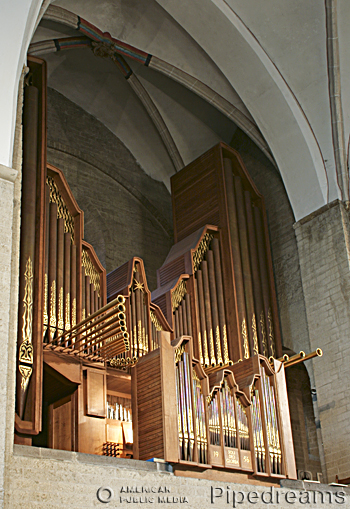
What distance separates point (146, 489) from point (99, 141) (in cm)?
878

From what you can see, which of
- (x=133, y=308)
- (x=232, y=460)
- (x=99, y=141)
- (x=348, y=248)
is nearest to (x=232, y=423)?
(x=232, y=460)

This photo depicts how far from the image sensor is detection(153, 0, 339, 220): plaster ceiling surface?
1191 cm

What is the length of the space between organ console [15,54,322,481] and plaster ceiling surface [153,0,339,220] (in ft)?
3.00

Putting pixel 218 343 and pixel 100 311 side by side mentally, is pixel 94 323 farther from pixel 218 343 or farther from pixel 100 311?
pixel 218 343

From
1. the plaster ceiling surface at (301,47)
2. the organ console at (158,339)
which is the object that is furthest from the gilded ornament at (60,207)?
the plaster ceiling surface at (301,47)

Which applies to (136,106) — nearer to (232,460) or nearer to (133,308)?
(133,308)

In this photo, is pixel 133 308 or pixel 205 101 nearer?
pixel 133 308

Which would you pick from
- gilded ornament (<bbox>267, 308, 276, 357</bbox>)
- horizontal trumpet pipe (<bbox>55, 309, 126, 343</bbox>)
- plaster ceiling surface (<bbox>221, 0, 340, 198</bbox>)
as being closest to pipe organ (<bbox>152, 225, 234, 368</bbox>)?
gilded ornament (<bbox>267, 308, 276, 357</bbox>)

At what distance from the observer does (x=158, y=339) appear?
828cm

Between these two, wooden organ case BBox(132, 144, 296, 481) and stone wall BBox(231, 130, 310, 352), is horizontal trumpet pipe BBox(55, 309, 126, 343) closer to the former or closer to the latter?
wooden organ case BBox(132, 144, 296, 481)

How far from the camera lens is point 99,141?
47.1 ft

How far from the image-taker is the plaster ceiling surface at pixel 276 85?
11.9m

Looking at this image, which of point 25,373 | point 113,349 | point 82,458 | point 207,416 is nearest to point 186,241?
point 113,349

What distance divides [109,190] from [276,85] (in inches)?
157
